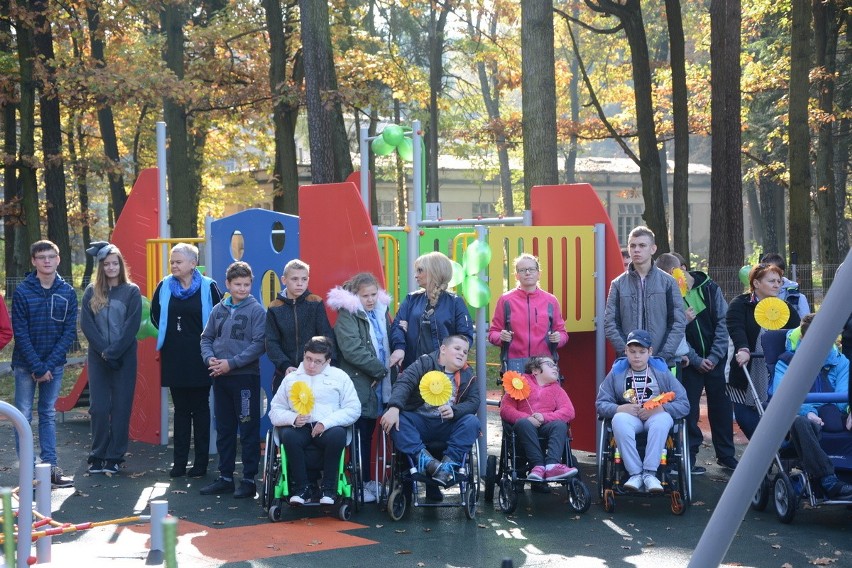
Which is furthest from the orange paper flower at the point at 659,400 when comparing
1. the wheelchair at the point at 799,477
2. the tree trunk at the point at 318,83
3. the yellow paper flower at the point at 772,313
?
the tree trunk at the point at 318,83

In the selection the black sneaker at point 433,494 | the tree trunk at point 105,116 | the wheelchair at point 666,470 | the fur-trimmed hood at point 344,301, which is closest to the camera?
the wheelchair at point 666,470

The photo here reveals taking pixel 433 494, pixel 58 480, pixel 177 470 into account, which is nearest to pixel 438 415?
pixel 433 494

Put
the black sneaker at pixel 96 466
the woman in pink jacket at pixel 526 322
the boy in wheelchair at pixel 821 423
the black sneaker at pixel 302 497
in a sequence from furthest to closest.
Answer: the black sneaker at pixel 96 466, the woman in pink jacket at pixel 526 322, the black sneaker at pixel 302 497, the boy in wheelchair at pixel 821 423

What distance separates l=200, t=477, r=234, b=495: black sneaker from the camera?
345 inches

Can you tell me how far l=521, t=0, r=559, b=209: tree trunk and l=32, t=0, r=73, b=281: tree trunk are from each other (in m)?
9.49

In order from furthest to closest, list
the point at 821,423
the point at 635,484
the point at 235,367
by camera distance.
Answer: the point at 235,367 → the point at 635,484 → the point at 821,423

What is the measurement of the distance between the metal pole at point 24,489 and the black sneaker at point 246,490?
142 inches

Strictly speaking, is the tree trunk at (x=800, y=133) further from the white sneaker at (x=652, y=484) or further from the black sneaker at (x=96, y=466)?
the black sneaker at (x=96, y=466)

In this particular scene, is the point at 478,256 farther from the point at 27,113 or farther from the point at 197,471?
the point at 27,113

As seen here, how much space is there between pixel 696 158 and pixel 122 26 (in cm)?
5076

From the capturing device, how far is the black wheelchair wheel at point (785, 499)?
24.8ft

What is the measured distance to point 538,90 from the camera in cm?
1449

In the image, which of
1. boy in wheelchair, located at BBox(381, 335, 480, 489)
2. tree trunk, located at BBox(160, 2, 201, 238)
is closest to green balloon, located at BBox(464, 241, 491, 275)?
boy in wheelchair, located at BBox(381, 335, 480, 489)

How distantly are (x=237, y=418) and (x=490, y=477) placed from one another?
2083 mm
